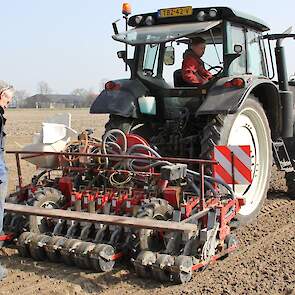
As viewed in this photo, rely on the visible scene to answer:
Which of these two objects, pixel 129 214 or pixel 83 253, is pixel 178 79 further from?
pixel 83 253

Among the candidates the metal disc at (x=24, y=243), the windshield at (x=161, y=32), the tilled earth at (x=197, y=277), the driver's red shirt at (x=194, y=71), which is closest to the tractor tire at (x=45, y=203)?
the metal disc at (x=24, y=243)

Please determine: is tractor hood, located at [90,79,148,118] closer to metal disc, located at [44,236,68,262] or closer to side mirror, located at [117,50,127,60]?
side mirror, located at [117,50,127,60]

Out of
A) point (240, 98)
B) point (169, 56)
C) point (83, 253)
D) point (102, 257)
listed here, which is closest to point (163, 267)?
point (102, 257)

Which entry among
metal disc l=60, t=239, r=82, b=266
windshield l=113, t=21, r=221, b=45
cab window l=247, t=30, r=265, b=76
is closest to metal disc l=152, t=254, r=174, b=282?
metal disc l=60, t=239, r=82, b=266

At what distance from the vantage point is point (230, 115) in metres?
5.37

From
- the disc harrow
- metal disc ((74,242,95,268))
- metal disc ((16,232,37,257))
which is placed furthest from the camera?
metal disc ((16,232,37,257))

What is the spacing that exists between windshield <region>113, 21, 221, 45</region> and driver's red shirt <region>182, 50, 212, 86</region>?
41cm

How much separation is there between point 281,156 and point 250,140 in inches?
54.6

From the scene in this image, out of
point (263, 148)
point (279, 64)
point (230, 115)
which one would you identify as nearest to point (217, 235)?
point (230, 115)

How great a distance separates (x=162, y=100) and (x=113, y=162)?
104 cm

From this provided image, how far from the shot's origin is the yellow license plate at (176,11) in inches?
230

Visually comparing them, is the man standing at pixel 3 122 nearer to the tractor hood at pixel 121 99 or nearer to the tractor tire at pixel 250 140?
the tractor hood at pixel 121 99

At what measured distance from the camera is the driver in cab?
599 cm

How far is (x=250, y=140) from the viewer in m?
5.95
